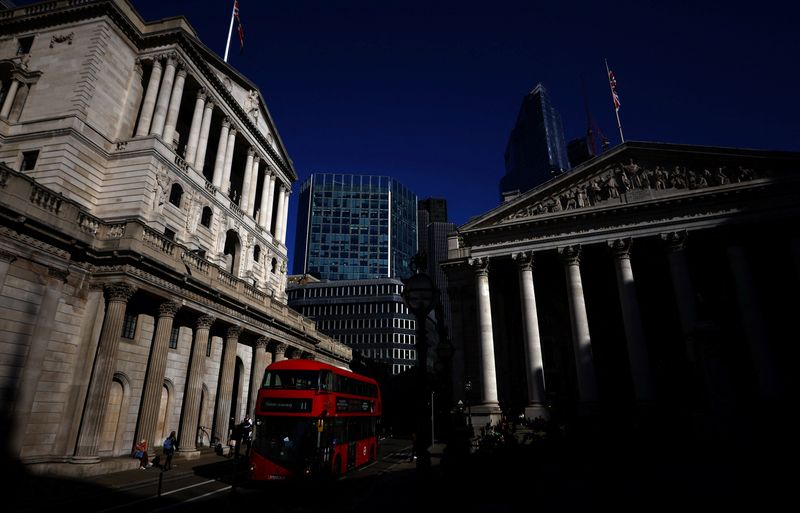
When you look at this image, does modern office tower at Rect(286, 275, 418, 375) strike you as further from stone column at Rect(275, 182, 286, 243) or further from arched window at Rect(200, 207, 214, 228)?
arched window at Rect(200, 207, 214, 228)

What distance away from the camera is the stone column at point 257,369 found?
1193 inches

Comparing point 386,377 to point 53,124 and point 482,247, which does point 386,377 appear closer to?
point 482,247

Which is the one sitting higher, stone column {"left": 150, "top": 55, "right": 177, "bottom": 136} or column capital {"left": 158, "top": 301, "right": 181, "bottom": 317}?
stone column {"left": 150, "top": 55, "right": 177, "bottom": 136}

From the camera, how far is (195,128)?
32.8 meters

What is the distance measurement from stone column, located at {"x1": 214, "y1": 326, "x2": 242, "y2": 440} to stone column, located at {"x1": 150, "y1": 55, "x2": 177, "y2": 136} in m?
14.9

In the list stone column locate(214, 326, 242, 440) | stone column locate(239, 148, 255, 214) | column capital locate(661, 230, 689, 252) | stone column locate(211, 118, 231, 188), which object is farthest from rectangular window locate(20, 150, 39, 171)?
column capital locate(661, 230, 689, 252)

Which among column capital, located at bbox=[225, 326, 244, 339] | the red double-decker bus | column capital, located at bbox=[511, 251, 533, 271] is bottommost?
the red double-decker bus

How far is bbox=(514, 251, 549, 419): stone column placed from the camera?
2784 centimetres

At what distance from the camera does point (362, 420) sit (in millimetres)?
21891

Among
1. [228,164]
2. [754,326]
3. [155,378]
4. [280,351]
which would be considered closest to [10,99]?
[228,164]

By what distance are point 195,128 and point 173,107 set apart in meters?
2.49

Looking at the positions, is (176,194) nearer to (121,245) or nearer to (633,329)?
(121,245)

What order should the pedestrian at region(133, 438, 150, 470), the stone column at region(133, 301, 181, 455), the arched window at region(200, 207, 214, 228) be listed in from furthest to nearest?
the arched window at region(200, 207, 214, 228) < the stone column at region(133, 301, 181, 455) < the pedestrian at region(133, 438, 150, 470)

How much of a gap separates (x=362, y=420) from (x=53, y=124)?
85.7 feet
